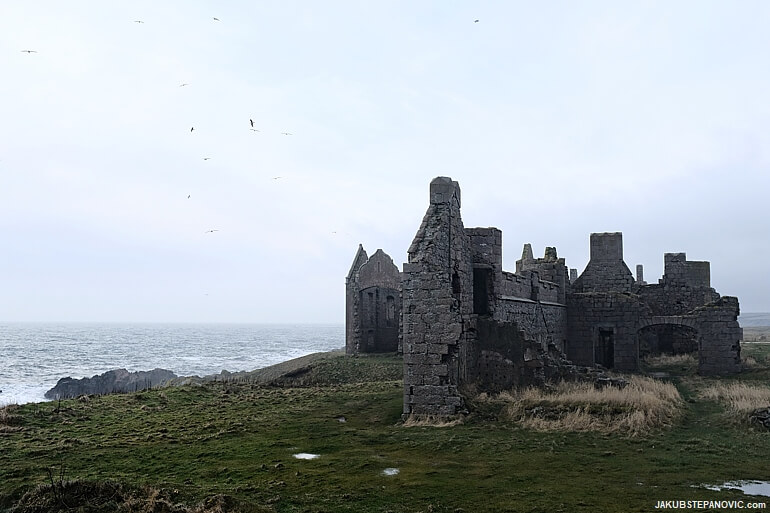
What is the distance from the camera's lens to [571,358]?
3055 cm

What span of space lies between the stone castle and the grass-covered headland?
1626mm

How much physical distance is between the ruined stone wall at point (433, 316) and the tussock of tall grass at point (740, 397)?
24.1ft

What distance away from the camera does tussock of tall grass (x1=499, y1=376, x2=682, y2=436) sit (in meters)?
15.3

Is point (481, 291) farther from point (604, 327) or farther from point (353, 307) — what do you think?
point (353, 307)

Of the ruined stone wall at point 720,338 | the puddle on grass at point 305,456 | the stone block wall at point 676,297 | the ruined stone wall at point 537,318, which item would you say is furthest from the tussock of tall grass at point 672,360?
the puddle on grass at point 305,456

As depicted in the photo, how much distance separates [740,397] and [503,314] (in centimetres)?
770

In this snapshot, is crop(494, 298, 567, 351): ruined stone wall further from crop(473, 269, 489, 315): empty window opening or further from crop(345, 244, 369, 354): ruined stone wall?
crop(345, 244, 369, 354): ruined stone wall

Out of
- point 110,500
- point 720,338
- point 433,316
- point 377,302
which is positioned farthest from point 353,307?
point 110,500

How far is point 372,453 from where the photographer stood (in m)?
13.8

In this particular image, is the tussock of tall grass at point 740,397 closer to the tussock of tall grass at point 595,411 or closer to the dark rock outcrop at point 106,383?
the tussock of tall grass at point 595,411

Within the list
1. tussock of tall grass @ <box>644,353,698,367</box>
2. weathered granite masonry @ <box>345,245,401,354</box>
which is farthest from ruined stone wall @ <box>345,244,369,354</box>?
tussock of tall grass @ <box>644,353,698,367</box>

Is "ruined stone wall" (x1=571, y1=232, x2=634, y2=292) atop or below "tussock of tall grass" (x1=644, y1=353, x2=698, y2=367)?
atop

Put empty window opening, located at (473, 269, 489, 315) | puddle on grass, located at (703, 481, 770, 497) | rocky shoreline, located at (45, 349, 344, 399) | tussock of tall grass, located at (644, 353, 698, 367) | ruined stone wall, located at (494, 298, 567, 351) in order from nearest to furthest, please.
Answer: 1. puddle on grass, located at (703, 481, 770, 497)
2. empty window opening, located at (473, 269, 489, 315)
3. ruined stone wall, located at (494, 298, 567, 351)
4. tussock of tall grass, located at (644, 353, 698, 367)
5. rocky shoreline, located at (45, 349, 344, 399)

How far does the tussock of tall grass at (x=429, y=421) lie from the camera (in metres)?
17.0
